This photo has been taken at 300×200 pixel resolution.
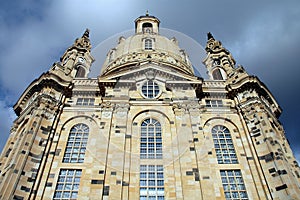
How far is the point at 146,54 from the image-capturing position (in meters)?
33.2

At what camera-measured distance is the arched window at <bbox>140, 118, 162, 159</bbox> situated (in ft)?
61.7

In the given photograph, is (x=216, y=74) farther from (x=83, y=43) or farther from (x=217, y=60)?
(x=83, y=43)

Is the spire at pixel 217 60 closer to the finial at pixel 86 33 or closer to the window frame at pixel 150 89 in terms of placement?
the window frame at pixel 150 89

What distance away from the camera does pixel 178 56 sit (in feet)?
117

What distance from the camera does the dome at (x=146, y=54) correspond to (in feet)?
102

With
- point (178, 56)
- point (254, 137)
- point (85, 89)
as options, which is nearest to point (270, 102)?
point (254, 137)

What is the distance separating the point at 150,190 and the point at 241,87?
12403 millimetres

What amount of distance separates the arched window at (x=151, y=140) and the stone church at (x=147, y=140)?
0.08 metres

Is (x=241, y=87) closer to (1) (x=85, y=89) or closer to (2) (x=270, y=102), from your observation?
(2) (x=270, y=102)

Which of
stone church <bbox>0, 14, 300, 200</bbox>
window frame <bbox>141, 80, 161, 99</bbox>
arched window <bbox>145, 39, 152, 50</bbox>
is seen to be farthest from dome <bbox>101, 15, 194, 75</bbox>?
stone church <bbox>0, 14, 300, 200</bbox>

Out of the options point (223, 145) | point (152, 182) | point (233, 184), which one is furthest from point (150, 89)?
point (233, 184)

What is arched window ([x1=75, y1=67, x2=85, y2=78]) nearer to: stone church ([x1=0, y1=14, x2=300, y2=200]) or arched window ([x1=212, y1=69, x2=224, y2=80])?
stone church ([x1=0, y1=14, x2=300, y2=200])

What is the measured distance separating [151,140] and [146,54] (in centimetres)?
1598

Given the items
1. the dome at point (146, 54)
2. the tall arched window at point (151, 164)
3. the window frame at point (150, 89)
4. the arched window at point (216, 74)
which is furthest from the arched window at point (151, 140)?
the arched window at point (216, 74)
